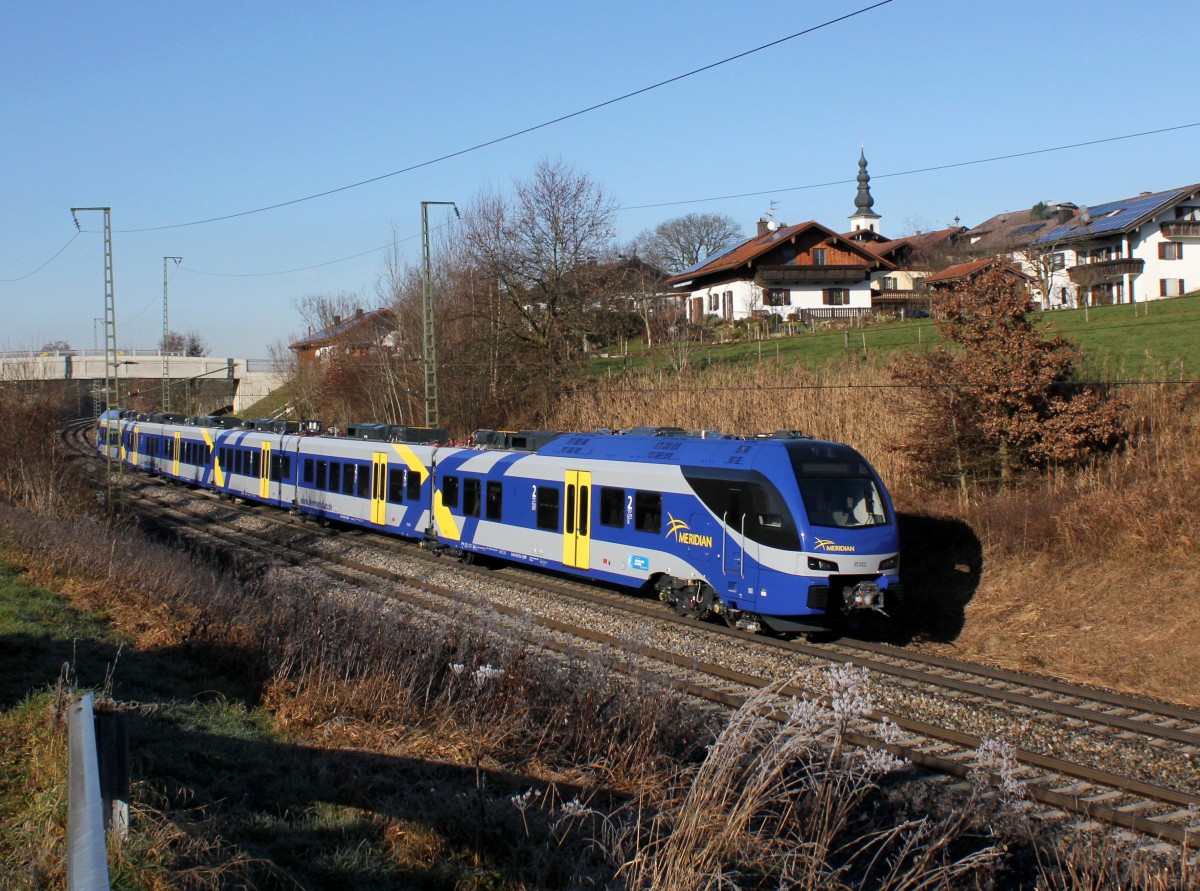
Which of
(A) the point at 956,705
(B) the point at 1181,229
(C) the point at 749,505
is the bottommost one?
(A) the point at 956,705

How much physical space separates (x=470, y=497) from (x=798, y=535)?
8114 mm

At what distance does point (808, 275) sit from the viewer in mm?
49938

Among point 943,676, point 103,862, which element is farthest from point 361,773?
point 943,676

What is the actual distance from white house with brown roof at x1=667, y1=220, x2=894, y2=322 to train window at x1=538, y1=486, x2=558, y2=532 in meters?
32.7

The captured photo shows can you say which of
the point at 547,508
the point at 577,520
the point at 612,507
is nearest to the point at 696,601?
the point at 612,507

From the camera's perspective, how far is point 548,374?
34.5 metres

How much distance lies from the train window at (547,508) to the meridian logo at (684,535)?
2.82 meters

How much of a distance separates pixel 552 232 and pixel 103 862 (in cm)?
3405

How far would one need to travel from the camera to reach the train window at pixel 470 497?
1922 centimetres

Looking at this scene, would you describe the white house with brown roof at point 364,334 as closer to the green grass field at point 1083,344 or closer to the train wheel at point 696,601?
the green grass field at point 1083,344

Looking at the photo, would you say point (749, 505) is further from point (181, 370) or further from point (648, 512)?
point (181, 370)

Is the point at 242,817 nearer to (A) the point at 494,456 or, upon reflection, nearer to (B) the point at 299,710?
(B) the point at 299,710

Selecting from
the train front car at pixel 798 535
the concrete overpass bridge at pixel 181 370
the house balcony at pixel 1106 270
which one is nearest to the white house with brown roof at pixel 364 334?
the concrete overpass bridge at pixel 181 370

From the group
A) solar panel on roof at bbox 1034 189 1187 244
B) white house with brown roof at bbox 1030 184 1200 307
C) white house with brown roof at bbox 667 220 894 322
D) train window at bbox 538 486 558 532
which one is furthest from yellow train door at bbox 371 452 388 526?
solar panel on roof at bbox 1034 189 1187 244
